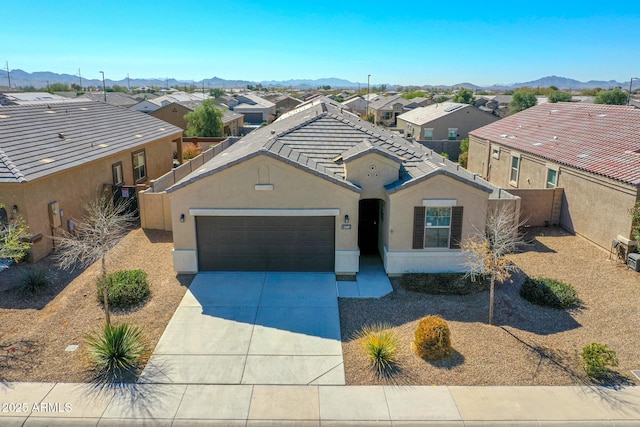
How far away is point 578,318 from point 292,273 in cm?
797

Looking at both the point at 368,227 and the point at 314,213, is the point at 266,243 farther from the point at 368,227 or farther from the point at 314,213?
the point at 368,227

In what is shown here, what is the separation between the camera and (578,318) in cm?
1218

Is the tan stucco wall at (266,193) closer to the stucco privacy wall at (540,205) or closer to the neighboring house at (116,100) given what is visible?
the stucco privacy wall at (540,205)

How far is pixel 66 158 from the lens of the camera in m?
18.1

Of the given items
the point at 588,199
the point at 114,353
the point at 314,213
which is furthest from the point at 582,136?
the point at 114,353

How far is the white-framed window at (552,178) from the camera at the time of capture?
20.8 metres

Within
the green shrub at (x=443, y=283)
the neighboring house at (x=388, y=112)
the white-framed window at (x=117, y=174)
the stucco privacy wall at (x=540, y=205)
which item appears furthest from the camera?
the neighboring house at (x=388, y=112)

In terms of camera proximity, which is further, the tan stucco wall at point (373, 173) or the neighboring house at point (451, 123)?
the neighboring house at point (451, 123)

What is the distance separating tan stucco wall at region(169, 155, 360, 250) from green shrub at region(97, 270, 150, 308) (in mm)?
2021

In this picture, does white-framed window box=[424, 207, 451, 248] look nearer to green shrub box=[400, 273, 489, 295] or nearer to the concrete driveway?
green shrub box=[400, 273, 489, 295]

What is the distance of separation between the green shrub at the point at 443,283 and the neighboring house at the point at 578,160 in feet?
20.8

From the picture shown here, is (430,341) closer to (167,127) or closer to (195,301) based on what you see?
(195,301)

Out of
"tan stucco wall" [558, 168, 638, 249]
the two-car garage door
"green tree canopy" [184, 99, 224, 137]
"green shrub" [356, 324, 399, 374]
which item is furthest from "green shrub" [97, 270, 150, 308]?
"green tree canopy" [184, 99, 224, 137]

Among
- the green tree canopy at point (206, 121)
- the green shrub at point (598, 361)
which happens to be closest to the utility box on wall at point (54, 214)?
the green shrub at point (598, 361)
